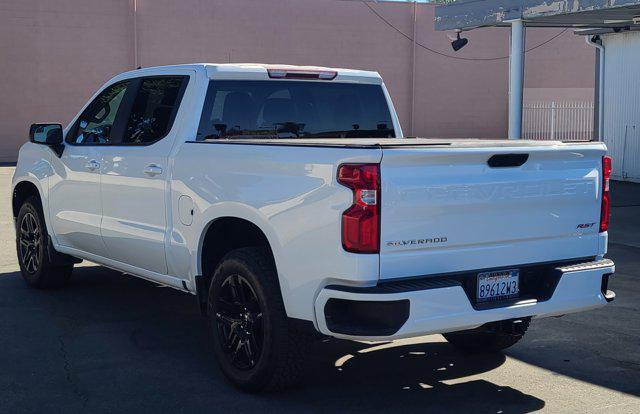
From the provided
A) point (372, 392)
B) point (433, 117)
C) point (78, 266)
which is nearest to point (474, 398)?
point (372, 392)

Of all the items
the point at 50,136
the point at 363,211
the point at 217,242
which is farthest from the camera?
the point at 50,136

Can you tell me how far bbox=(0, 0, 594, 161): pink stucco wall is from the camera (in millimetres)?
27438

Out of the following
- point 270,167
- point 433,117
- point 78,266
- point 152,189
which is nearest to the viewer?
point 270,167

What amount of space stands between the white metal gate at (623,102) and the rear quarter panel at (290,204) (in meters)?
14.8

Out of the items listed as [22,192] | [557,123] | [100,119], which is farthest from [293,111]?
[557,123]

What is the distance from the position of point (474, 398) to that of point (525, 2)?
34.4 feet

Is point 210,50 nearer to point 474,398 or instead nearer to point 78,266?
point 78,266

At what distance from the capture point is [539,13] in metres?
14.6

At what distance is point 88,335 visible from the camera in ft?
23.4

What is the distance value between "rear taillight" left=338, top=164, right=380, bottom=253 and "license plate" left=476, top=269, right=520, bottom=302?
0.75m

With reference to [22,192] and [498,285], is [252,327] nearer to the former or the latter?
[498,285]

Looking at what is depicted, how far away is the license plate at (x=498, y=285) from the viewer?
209 inches

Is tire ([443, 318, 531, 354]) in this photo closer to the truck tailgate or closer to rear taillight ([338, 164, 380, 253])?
the truck tailgate

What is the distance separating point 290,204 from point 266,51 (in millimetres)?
25656
